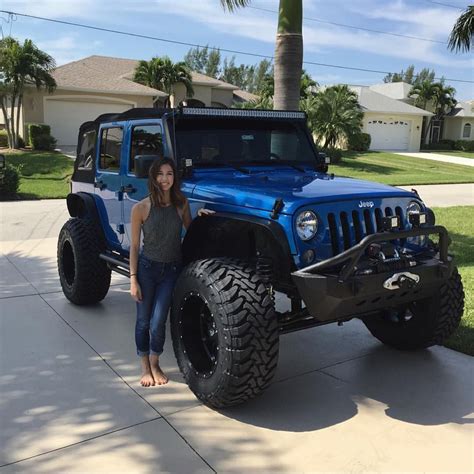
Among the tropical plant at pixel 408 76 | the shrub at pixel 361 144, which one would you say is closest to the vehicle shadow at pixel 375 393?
the shrub at pixel 361 144

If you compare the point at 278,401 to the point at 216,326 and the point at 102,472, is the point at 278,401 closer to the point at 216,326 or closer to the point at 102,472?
the point at 216,326

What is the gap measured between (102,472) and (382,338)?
277 cm

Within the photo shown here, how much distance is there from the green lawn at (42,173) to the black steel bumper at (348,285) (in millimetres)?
11661

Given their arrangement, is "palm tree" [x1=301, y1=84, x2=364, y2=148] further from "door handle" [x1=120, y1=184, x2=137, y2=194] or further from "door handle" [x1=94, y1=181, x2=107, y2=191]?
"door handle" [x1=120, y1=184, x2=137, y2=194]

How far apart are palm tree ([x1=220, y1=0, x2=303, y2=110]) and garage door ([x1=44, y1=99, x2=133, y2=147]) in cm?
2180

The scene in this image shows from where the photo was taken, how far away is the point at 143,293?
388 centimetres

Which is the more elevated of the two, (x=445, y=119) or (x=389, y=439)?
(x=445, y=119)

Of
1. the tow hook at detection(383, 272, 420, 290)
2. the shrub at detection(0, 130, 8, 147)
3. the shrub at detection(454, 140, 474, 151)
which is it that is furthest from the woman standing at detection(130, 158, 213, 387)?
the shrub at detection(454, 140, 474, 151)

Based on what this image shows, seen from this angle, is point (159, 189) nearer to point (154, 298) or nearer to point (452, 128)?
point (154, 298)

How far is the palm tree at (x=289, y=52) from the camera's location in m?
7.85

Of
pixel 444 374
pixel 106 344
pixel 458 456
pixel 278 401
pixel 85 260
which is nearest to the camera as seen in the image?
pixel 458 456

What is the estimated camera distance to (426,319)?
14.2 ft

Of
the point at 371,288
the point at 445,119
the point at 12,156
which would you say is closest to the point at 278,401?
the point at 371,288

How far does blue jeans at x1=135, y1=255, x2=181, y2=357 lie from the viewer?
3838 millimetres
